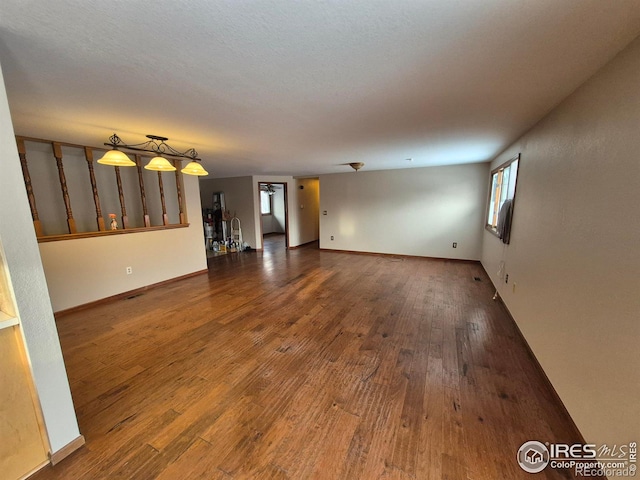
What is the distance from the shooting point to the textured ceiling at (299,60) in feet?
3.35

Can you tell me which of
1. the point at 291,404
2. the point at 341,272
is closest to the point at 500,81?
the point at 291,404

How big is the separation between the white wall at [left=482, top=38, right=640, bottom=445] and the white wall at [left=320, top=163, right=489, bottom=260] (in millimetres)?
3266

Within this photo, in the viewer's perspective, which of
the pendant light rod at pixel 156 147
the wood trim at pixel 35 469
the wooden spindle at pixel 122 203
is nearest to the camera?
the wood trim at pixel 35 469

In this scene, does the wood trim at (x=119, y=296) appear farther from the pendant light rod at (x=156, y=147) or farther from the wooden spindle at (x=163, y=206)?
the pendant light rod at (x=156, y=147)

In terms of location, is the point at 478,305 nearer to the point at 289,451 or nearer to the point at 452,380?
the point at 452,380

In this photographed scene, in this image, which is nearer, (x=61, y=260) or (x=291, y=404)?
(x=291, y=404)

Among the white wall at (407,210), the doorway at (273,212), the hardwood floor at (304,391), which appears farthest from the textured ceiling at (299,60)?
the doorway at (273,212)

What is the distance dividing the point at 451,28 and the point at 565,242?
1.66 metres

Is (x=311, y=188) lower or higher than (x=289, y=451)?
higher

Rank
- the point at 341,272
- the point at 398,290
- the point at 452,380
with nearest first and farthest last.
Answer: the point at 452,380 < the point at 398,290 < the point at 341,272

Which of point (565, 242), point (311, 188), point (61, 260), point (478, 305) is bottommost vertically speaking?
point (478, 305)

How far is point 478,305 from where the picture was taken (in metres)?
3.36

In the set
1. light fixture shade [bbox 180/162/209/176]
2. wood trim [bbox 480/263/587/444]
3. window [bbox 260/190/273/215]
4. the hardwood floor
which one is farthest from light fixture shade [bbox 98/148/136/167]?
window [bbox 260/190/273/215]

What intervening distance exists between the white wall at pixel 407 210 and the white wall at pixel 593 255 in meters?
3.27
